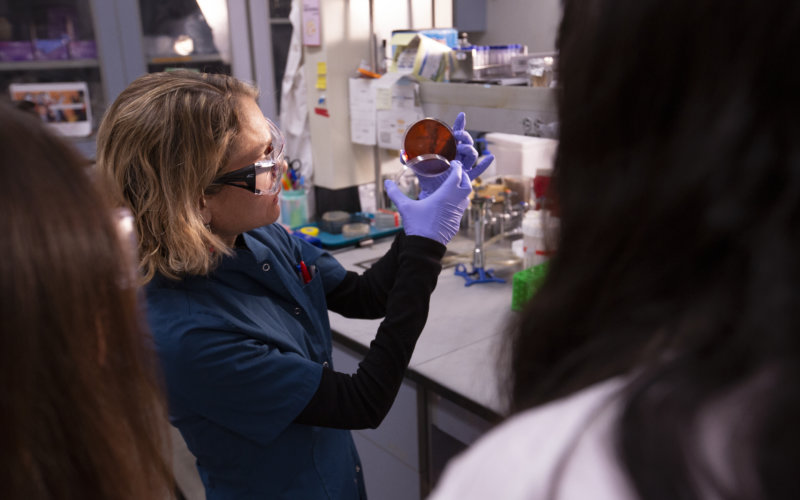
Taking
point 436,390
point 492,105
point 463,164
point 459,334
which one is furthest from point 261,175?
point 492,105

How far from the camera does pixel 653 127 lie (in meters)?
0.46

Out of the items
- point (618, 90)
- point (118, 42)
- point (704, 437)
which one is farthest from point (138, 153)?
point (118, 42)

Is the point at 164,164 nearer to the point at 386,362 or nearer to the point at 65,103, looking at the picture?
the point at 386,362

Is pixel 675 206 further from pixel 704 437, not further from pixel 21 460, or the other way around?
pixel 21 460

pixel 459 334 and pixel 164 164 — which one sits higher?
pixel 164 164

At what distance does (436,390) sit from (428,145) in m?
0.60

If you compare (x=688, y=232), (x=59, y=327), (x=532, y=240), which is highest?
(x=688, y=232)

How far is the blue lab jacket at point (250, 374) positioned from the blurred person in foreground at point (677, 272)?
2.48 feet

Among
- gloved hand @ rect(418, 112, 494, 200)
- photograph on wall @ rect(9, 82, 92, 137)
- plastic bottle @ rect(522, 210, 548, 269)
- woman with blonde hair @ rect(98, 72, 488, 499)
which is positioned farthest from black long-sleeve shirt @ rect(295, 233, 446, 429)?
photograph on wall @ rect(9, 82, 92, 137)

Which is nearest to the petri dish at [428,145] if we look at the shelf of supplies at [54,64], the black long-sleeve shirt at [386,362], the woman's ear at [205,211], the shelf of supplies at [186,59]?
the black long-sleeve shirt at [386,362]

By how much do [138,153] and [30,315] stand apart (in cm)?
68

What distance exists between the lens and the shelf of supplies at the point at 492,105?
189cm

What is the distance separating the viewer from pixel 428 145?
1558 millimetres

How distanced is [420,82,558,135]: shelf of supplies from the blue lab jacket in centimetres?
88
